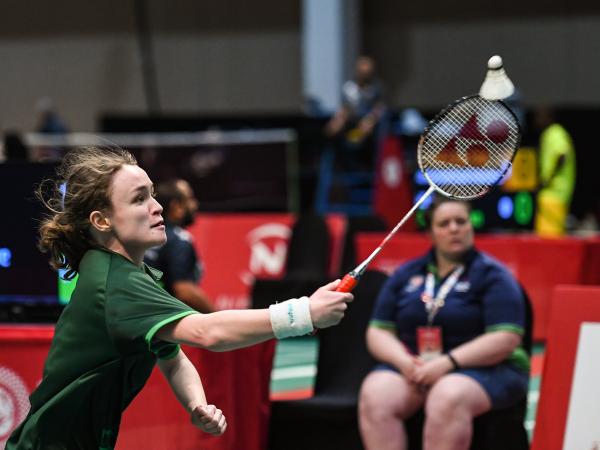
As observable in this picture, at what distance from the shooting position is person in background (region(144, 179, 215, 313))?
6.64 metres

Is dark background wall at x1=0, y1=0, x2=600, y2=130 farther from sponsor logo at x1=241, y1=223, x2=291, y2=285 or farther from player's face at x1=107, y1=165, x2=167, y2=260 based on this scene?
player's face at x1=107, y1=165, x2=167, y2=260

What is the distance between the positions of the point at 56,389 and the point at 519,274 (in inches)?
262

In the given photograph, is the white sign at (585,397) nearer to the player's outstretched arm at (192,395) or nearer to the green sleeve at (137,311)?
the player's outstretched arm at (192,395)

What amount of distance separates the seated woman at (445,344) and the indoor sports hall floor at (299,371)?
4.39 feet

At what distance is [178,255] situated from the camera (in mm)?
6684

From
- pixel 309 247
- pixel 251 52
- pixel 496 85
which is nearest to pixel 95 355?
pixel 496 85

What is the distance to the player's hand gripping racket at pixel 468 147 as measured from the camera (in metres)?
3.69

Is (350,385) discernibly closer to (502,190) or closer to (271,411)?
(271,411)

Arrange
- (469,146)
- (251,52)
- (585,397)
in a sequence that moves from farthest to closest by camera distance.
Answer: (251,52), (585,397), (469,146)

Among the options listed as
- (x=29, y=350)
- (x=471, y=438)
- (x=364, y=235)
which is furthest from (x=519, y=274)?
(x=29, y=350)

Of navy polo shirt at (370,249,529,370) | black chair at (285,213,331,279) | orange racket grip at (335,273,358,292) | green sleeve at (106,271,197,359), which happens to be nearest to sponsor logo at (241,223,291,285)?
black chair at (285,213,331,279)

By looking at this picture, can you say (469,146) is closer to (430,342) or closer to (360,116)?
(430,342)

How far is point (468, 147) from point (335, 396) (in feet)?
7.32

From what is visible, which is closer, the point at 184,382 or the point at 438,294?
the point at 184,382
